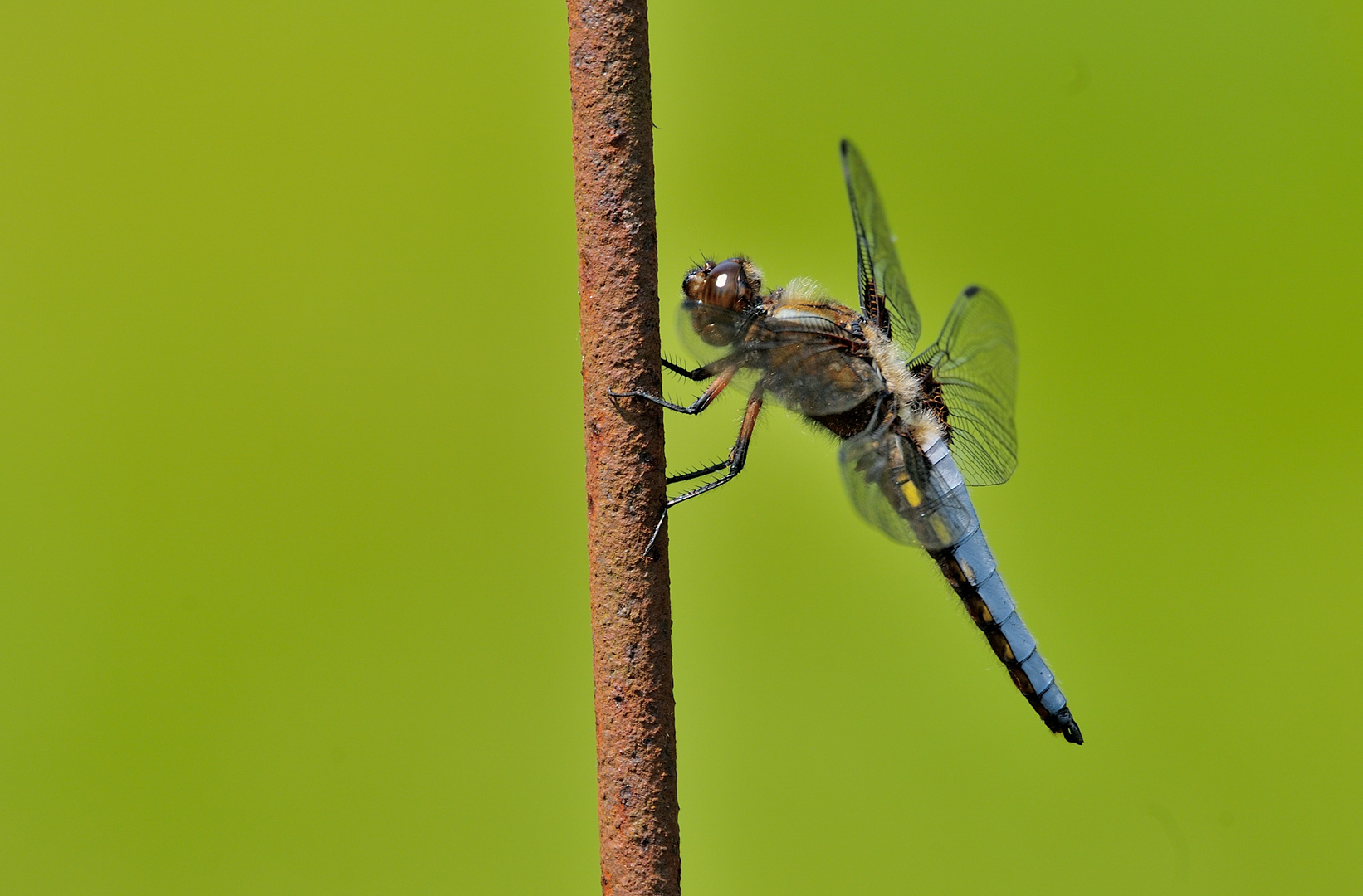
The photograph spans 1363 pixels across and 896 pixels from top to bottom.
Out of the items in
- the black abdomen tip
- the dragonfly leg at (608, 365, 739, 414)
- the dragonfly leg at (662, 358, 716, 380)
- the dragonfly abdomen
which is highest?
the dragonfly leg at (662, 358, 716, 380)

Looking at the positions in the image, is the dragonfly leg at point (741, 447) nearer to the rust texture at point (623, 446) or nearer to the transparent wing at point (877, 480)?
the transparent wing at point (877, 480)

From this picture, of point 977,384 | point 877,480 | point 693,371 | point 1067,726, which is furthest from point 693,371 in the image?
point 1067,726

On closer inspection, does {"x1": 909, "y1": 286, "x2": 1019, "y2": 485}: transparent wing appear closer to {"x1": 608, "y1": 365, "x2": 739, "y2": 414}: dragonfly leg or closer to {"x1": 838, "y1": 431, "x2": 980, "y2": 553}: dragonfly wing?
{"x1": 838, "y1": 431, "x2": 980, "y2": 553}: dragonfly wing

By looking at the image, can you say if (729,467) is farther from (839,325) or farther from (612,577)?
(612,577)

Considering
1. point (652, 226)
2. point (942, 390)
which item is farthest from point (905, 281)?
point (652, 226)

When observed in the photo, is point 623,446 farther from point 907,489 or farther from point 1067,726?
point 1067,726

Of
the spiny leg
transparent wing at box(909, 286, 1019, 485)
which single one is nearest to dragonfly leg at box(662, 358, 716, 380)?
the spiny leg
